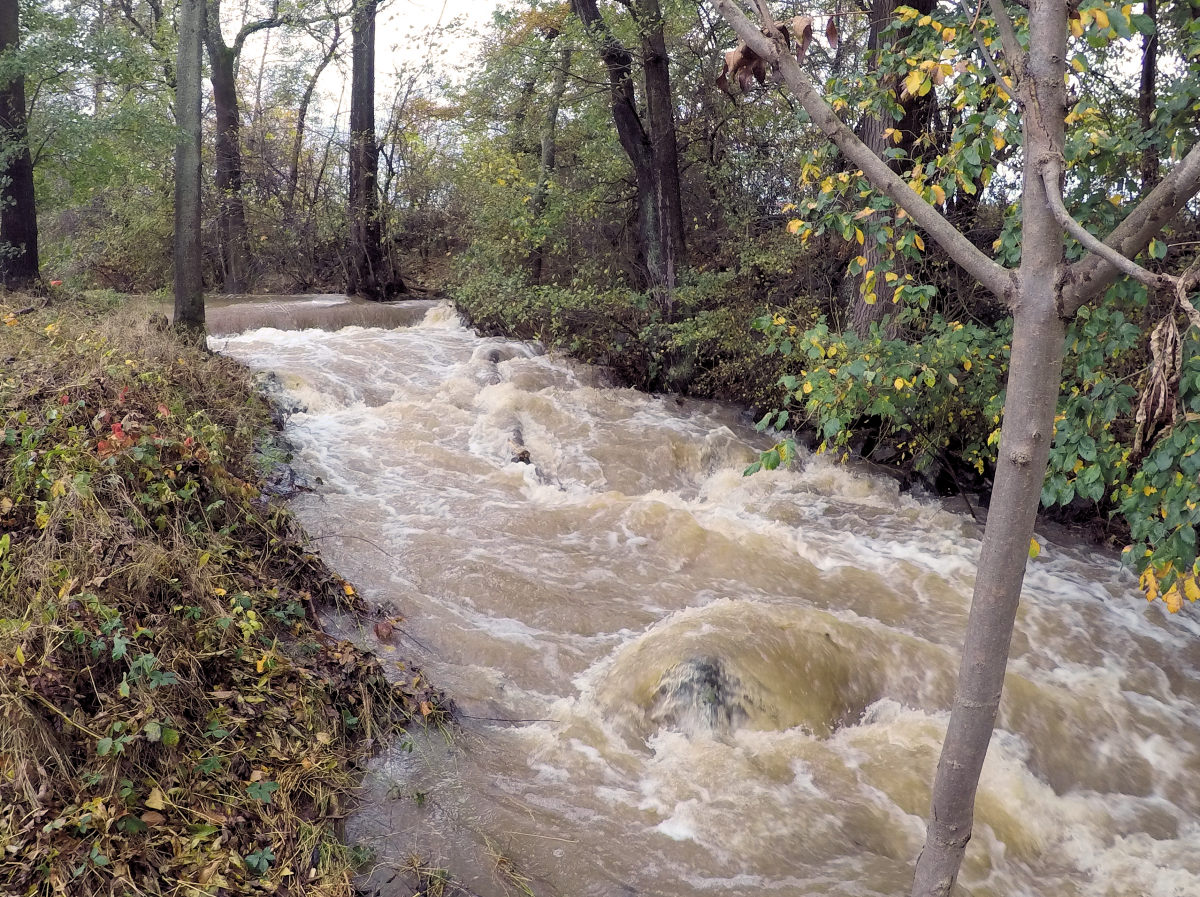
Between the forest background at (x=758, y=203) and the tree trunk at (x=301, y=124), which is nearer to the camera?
the forest background at (x=758, y=203)

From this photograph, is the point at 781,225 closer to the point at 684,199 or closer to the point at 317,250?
the point at 684,199

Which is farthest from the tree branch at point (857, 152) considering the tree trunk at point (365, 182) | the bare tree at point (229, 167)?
the bare tree at point (229, 167)

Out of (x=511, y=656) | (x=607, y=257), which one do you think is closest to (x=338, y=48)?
(x=607, y=257)

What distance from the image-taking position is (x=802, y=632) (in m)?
5.41

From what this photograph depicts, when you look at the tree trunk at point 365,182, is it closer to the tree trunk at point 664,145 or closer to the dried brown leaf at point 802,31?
the tree trunk at point 664,145

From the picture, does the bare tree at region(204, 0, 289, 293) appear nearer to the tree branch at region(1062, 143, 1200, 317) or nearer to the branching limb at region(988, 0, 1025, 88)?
the branching limb at region(988, 0, 1025, 88)

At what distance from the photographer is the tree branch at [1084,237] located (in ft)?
5.48

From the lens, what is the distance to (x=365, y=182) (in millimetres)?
17344

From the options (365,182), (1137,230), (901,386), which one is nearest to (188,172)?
(901,386)

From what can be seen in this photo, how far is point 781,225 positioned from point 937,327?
517 cm

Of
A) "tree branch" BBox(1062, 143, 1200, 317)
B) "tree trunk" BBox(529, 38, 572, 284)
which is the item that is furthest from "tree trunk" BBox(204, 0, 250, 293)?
"tree branch" BBox(1062, 143, 1200, 317)

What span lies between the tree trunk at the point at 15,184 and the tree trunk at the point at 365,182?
24.0 feet

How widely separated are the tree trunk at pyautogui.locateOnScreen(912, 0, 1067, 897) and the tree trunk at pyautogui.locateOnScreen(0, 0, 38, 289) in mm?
10927

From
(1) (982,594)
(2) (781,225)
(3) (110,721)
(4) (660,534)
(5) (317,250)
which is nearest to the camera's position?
(1) (982,594)
